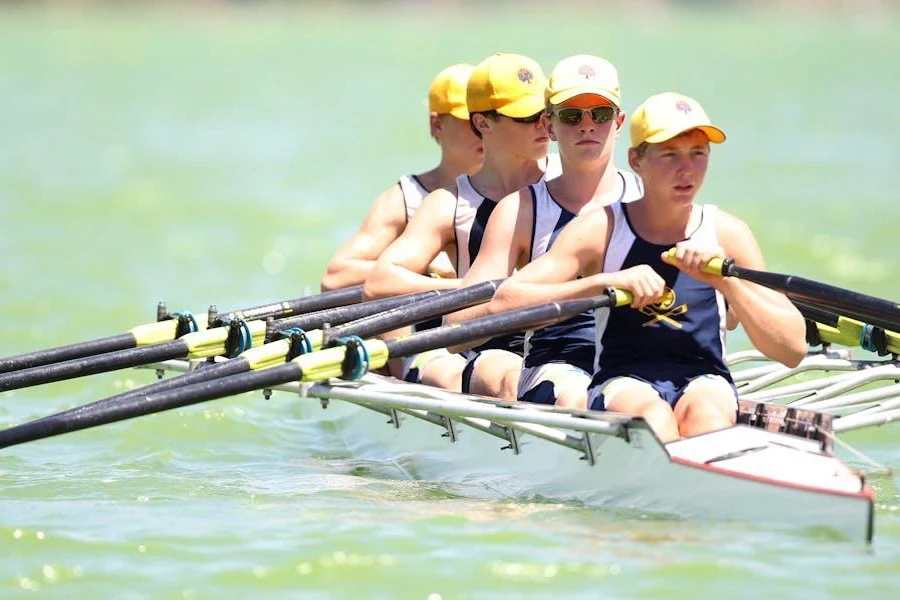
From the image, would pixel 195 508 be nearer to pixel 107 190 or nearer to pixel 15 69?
pixel 107 190

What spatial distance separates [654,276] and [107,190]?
Answer: 15185mm

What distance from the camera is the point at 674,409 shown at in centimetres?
559

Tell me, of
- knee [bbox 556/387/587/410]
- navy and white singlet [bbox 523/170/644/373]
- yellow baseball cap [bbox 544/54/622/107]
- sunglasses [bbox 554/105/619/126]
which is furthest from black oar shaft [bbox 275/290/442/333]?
yellow baseball cap [bbox 544/54/622/107]

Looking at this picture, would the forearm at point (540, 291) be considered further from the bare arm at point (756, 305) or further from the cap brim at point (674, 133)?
the cap brim at point (674, 133)

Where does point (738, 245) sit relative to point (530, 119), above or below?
below

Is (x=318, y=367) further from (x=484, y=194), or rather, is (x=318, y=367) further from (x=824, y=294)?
(x=824, y=294)

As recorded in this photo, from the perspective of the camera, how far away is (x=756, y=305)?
550 centimetres

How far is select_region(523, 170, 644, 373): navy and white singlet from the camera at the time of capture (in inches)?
245

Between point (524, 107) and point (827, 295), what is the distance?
1.65 metres

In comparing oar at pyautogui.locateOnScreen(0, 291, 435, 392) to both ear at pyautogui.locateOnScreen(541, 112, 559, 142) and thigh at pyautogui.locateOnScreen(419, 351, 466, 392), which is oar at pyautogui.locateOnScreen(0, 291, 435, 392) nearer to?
thigh at pyautogui.locateOnScreen(419, 351, 466, 392)

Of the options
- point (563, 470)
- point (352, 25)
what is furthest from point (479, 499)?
point (352, 25)

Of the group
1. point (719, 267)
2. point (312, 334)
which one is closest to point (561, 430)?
point (719, 267)

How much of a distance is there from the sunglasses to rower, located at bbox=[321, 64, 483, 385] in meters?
1.34

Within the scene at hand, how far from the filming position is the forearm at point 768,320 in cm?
548
